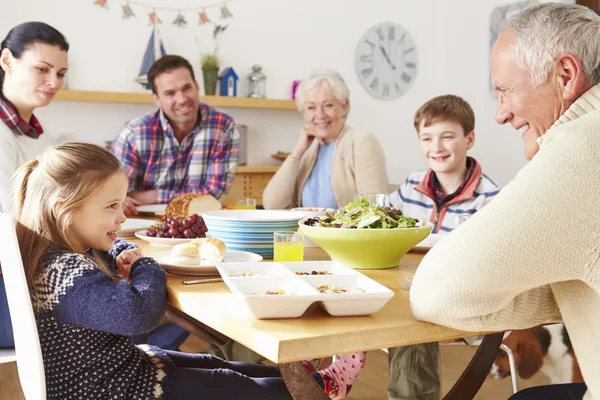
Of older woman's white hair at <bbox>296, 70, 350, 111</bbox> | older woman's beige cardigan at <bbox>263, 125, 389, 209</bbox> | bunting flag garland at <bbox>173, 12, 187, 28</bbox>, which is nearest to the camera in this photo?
older woman's beige cardigan at <bbox>263, 125, 389, 209</bbox>

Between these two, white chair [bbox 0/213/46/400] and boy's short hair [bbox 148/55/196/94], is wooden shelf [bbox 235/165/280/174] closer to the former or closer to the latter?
boy's short hair [bbox 148/55/196/94]

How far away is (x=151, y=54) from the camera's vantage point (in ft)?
15.5

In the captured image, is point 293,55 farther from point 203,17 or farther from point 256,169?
point 256,169

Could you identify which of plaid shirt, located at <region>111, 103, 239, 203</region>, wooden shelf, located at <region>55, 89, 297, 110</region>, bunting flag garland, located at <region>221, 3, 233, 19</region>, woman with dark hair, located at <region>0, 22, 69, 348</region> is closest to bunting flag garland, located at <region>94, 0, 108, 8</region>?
wooden shelf, located at <region>55, 89, 297, 110</region>

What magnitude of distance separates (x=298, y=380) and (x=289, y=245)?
536 mm

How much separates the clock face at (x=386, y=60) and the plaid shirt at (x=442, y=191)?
2.87m

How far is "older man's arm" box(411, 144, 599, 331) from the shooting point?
40.0 inches

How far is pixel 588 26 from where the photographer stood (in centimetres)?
122

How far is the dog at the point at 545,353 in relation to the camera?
9.73ft

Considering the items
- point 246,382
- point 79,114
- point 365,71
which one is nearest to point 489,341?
Result: point 246,382

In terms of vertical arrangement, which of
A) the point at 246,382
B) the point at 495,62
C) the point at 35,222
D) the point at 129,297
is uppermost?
the point at 495,62

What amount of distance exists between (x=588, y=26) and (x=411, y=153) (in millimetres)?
4534

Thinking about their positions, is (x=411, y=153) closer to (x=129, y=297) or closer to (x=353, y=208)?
(x=353, y=208)

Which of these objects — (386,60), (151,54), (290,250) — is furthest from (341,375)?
(386,60)
